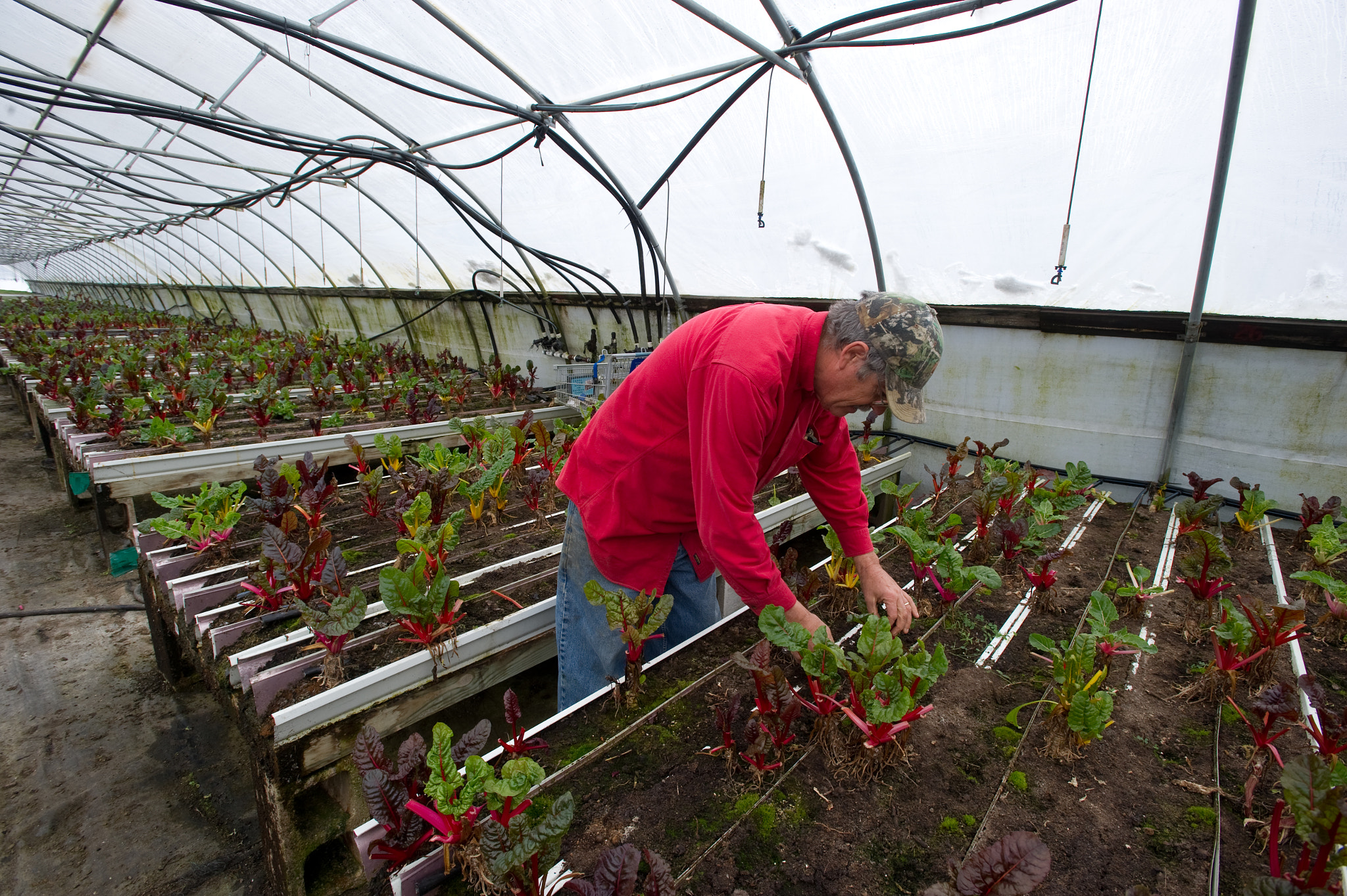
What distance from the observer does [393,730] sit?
237 cm

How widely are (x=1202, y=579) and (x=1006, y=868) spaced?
1.97 meters

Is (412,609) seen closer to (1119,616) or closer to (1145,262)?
(1119,616)

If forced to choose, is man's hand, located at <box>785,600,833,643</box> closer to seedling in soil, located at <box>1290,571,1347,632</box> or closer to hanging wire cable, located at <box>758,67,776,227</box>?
seedling in soil, located at <box>1290,571,1347,632</box>

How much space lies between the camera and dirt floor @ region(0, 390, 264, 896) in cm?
270

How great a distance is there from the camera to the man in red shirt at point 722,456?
162cm

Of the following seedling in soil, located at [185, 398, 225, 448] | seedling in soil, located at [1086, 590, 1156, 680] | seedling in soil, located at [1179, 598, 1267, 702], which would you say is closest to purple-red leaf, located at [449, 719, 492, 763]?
seedling in soil, located at [1086, 590, 1156, 680]

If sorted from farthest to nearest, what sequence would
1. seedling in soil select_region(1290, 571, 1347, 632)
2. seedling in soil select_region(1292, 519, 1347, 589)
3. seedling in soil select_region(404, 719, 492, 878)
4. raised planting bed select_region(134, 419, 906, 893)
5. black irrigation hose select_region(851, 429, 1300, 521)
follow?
black irrigation hose select_region(851, 429, 1300, 521)
seedling in soil select_region(1292, 519, 1347, 589)
seedling in soil select_region(1290, 571, 1347, 632)
raised planting bed select_region(134, 419, 906, 893)
seedling in soil select_region(404, 719, 492, 878)

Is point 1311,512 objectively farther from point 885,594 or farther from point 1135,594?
point 885,594

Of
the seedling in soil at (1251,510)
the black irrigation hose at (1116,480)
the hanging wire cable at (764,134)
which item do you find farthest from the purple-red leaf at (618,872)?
the hanging wire cable at (764,134)

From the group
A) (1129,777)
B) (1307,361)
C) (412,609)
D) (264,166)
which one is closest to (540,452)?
(412,609)

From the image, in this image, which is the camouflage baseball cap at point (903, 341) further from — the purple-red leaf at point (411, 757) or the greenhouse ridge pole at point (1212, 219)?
the greenhouse ridge pole at point (1212, 219)

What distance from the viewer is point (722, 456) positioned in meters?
1.64

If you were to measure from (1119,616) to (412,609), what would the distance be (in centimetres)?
283

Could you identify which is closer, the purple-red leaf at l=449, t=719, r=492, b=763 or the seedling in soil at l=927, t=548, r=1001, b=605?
the purple-red leaf at l=449, t=719, r=492, b=763
